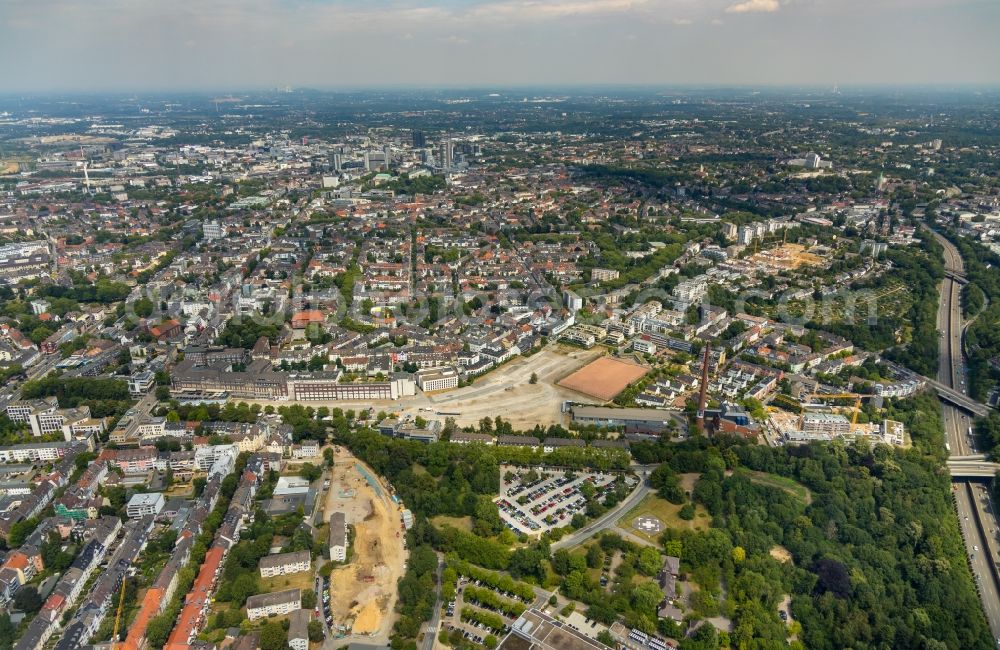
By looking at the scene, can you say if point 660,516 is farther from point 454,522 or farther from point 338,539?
point 338,539

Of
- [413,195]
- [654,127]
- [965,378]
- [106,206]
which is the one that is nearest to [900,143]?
[654,127]

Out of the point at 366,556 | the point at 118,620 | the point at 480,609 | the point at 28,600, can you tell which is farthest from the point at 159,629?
the point at 480,609

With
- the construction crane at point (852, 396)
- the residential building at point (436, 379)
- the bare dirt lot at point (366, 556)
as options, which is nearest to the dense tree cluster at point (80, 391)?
the bare dirt lot at point (366, 556)

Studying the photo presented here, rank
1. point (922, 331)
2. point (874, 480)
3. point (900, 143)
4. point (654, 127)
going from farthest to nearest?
point (654, 127)
point (900, 143)
point (922, 331)
point (874, 480)

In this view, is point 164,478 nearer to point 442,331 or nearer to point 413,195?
point 442,331

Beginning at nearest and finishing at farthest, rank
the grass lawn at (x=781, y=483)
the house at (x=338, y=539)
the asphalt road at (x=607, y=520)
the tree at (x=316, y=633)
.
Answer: the tree at (x=316, y=633) → the house at (x=338, y=539) → the asphalt road at (x=607, y=520) → the grass lawn at (x=781, y=483)

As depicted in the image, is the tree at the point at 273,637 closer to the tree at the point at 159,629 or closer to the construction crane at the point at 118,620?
the tree at the point at 159,629
